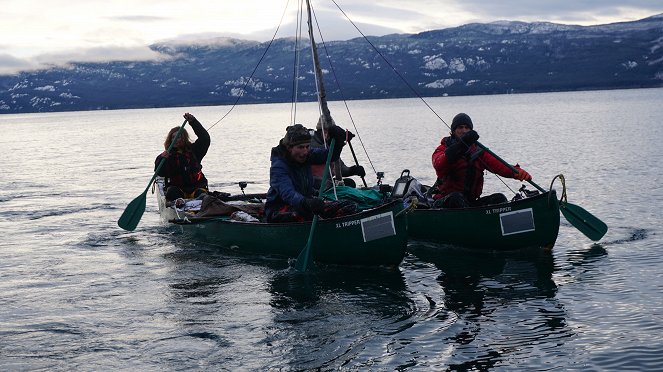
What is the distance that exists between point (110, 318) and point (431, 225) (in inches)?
266

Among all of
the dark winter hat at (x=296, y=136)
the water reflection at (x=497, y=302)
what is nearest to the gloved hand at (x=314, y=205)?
the dark winter hat at (x=296, y=136)

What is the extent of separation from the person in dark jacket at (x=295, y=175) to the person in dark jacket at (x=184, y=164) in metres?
4.98

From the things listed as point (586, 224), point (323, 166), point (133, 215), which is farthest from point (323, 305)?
point (133, 215)

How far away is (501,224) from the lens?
14.4 m

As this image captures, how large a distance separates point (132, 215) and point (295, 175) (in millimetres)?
7575

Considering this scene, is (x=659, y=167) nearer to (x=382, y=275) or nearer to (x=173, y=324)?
(x=382, y=275)

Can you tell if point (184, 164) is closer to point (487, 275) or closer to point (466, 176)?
point (466, 176)

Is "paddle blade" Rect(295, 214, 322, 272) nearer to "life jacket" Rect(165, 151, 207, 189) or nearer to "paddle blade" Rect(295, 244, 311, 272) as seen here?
"paddle blade" Rect(295, 244, 311, 272)

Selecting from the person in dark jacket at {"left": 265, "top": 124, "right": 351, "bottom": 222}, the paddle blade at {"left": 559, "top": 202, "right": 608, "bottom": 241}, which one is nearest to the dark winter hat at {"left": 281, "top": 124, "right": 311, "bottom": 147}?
the person in dark jacket at {"left": 265, "top": 124, "right": 351, "bottom": 222}

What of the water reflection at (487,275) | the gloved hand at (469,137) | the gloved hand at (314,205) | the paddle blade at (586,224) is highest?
the gloved hand at (469,137)

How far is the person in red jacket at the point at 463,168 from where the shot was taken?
14.2 m

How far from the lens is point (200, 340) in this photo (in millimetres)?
10273

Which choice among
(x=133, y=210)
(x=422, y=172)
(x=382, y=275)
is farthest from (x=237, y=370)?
(x=422, y=172)

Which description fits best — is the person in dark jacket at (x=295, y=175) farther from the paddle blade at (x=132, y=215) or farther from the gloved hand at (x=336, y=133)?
the paddle blade at (x=132, y=215)
